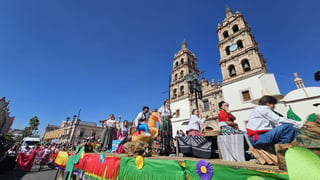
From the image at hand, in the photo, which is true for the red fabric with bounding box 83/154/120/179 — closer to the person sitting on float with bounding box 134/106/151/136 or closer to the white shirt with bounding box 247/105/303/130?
the person sitting on float with bounding box 134/106/151/136

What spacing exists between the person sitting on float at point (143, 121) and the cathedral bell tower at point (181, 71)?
1757 cm

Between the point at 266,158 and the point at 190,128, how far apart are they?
2.48 m

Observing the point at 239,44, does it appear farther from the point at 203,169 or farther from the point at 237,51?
the point at 203,169

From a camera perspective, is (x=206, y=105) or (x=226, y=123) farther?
(x=206, y=105)

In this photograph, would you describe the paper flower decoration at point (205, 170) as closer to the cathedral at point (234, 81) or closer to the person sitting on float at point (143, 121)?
the person sitting on float at point (143, 121)

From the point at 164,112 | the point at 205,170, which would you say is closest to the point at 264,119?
the point at 205,170

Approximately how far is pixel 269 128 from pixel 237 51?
18.2 meters

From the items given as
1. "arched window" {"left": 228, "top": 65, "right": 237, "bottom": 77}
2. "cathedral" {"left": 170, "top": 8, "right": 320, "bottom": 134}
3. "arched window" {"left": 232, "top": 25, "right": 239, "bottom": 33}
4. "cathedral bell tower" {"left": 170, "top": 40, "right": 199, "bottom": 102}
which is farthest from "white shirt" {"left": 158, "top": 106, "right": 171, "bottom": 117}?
"arched window" {"left": 232, "top": 25, "right": 239, "bottom": 33}

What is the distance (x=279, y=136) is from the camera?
173 cm

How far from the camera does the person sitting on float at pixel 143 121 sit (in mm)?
3162

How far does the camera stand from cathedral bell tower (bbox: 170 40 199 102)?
2227 centimetres

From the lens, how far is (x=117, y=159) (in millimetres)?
2289

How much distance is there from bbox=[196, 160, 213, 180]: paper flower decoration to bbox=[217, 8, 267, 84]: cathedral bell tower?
16.6 metres

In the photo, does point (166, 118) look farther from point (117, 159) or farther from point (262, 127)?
point (262, 127)
